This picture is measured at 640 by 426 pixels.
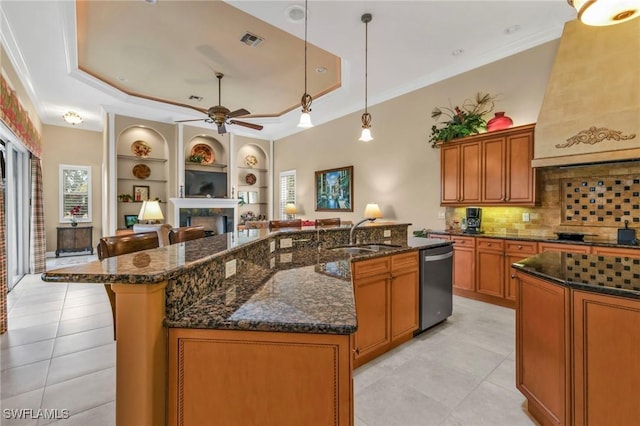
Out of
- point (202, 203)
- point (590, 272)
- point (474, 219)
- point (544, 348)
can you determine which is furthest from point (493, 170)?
point (202, 203)

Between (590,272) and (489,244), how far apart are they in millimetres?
2191

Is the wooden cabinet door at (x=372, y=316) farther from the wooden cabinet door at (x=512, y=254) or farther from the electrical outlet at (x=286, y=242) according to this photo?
the wooden cabinet door at (x=512, y=254)

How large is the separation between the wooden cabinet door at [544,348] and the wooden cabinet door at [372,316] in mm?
926

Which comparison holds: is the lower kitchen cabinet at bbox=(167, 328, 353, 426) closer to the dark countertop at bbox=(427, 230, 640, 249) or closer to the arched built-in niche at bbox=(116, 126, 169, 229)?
the dark countertop at bbox=(427, 230, 640, 249)

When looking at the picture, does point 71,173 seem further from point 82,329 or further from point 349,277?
point 349,277

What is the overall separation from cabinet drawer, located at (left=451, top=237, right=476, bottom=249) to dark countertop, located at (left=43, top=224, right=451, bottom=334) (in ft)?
8.97

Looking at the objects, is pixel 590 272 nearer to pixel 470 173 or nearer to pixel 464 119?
pixel 470 173

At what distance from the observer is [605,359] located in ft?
4.35

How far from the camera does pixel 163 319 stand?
1038mm

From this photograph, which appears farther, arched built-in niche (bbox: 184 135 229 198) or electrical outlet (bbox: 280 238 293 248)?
arched built-in niche (bbox: 184 135 229 198)

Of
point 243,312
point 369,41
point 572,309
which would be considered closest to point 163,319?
point 243,312

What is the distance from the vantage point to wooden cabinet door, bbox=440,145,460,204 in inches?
165

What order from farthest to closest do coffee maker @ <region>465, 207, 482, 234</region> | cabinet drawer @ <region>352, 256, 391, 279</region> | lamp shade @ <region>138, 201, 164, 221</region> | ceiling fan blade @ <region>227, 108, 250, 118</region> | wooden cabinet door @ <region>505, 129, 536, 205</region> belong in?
lamp shade @ <region>138, 201, 164, 221</region>, ceiling fan blade @ <region>227, 108, 250, 118</region>, coffee maker @ <region>465, 207, 482, 234</region>, wooden cabinet door @ <region>505, 129, 536, 205</region>, cabinet drawer @ <region>352, 256, 391, 279</region>

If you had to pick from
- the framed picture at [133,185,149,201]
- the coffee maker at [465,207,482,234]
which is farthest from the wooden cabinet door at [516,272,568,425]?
the framed picture at [133,185,149,201]
